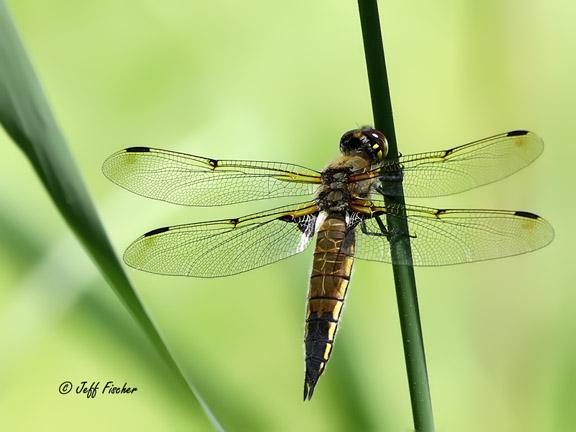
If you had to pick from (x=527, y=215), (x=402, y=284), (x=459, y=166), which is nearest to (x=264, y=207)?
(x=459, y=166)

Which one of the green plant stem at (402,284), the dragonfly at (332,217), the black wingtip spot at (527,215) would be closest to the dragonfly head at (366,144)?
the dragonfly at (332,217)

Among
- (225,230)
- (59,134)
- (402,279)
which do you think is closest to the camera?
(59,134)

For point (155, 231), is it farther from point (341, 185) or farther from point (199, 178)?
point (341, 185)

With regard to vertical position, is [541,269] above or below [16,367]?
above

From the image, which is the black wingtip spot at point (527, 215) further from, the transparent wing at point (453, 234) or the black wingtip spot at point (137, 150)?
the black wingtip spot at point (137, 150)

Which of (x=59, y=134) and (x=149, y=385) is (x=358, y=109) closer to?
(x=149, y=385)

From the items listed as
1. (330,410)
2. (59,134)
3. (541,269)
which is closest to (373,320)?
(330,410)
